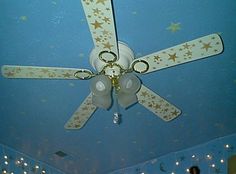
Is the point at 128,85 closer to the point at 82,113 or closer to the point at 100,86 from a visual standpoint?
the point at 100,86

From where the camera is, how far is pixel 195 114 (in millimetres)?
2141

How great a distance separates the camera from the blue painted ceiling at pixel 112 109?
1.37 metres

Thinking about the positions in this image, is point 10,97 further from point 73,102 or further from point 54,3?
point 54,3

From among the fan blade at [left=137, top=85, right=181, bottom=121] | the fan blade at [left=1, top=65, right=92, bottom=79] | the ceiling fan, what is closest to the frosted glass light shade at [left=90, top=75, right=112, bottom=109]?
the ceiling fan

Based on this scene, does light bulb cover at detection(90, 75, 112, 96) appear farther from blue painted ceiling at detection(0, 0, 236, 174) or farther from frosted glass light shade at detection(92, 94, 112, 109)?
blue painted ceiling at detection(0, 0, 236, 174)

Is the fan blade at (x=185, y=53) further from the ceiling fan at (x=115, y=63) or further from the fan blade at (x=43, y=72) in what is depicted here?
the fan blade at (x=43, y=72)

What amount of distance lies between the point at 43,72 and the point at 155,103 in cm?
62

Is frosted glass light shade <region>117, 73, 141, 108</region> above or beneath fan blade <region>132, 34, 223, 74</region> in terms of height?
beneath

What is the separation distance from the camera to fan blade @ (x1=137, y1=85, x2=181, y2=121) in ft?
5.02

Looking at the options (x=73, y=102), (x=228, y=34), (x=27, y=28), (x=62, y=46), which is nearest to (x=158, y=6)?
(x=228, y=34)

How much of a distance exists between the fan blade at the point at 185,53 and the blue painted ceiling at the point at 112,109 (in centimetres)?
19

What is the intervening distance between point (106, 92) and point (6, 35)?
2.12 feet

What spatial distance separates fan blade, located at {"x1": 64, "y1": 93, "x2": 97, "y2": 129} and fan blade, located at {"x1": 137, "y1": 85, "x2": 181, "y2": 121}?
27cm

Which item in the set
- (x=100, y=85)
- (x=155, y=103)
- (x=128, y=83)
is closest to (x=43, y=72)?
(x=100, y=85)
